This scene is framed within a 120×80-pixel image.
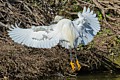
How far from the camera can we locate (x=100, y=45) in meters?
7.28

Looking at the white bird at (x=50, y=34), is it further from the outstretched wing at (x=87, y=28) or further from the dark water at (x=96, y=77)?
the dark water at (x=96, y=77)

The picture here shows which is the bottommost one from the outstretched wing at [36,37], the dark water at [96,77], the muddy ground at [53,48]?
the dark water at [96,77]

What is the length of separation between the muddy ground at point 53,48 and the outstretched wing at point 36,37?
3.45 ft

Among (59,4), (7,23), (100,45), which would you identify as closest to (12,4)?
(7,23)

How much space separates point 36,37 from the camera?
5211mm

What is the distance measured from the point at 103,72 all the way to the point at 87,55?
372 mm

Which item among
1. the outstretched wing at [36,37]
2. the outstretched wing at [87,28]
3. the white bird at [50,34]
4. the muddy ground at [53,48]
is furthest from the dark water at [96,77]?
the outstretched wing at [36,37]

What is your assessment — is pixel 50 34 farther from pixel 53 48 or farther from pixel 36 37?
pixel 53 48

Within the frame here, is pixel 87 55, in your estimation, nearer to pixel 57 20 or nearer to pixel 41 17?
pixel 41 17

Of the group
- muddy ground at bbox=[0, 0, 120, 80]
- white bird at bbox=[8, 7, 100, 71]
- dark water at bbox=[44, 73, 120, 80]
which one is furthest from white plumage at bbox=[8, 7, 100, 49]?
dark water at bbox=[44, 73, 120, 80]

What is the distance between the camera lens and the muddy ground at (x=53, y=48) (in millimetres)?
6273

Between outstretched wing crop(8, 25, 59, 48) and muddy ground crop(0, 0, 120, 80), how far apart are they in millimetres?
1052

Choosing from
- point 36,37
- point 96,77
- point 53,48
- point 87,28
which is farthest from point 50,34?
point 96,77

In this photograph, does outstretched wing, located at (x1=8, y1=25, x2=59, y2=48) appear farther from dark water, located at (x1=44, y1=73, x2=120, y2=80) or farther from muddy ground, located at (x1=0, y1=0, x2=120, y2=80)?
dark water, located at (x1=44, y1=73, x2=120, y2=80)
